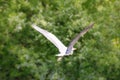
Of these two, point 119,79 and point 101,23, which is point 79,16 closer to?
point 101,23

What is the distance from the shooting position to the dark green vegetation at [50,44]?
10.5 metres

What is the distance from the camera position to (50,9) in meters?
11.0

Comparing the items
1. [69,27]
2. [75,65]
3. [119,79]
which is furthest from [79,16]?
Result: [119,79]

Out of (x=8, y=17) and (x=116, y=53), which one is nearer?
(x=8, y=17)

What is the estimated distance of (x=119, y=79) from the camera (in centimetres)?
1170

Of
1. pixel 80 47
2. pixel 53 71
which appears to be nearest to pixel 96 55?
pixel 80 47

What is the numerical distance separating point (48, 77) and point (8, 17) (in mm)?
1674

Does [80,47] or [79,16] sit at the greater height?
[79,16]

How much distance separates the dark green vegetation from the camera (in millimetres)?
10500

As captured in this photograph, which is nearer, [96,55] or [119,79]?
[96,55]

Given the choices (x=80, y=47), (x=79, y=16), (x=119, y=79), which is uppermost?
(x=79, y=16)

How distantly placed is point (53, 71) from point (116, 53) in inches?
66.7

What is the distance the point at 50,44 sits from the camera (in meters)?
10.8

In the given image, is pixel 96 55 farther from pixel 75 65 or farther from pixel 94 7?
pixel 94 7
